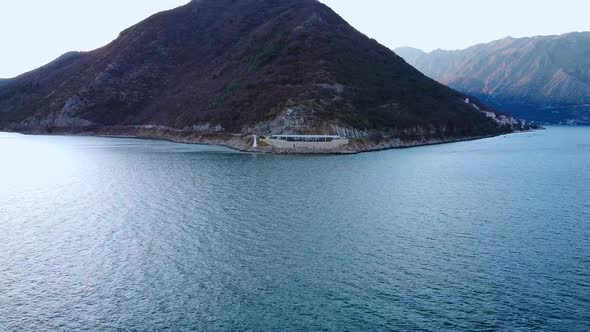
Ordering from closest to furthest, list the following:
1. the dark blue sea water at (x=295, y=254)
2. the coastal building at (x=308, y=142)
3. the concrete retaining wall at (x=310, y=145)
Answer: the dark blue sea water at (x=295, y=254), the concrete retaining wall at (x=310, y=145), the coastal building at (x=308, y=142)

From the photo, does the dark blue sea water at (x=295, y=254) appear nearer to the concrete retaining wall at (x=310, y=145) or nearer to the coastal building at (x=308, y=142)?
the concrete retaining wall at (x=310, y=145)

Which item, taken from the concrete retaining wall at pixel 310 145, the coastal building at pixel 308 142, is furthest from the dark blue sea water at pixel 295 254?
the coastal building at pixel 308 142

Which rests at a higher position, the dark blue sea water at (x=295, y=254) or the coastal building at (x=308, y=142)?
the coastal building at (x=308, y=142)

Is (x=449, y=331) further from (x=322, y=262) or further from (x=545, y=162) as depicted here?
(x=545, y=162)

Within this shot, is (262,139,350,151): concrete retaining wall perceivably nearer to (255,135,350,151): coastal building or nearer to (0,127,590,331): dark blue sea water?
(255,135,350,151): coastal building

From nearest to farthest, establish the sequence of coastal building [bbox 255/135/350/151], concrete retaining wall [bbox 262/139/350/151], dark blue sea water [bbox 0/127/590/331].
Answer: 1. dark blue sea water [bbox 0/127/590/331]
2. concrete retaining wall [bbox 262/139/350/151]
3. coastal building [bbox 255/135/350/151]

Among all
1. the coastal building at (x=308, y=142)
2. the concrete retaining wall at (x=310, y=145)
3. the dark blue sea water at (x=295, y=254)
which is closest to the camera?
the dark blue sea water at (x=295, y=254)

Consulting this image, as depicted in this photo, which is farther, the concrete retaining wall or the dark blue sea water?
the concrete retaining wall

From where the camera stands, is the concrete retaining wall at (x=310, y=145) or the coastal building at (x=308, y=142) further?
the coastal building at (x=308, y=142)

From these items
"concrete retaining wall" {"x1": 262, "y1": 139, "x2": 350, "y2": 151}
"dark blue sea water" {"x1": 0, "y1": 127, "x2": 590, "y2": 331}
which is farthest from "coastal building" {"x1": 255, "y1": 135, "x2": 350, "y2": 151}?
"dark blue sea water" {"x1": 0, "y1": 127, "x2": 590, "y2": 331}

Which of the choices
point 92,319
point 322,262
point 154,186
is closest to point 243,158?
point 154,186
